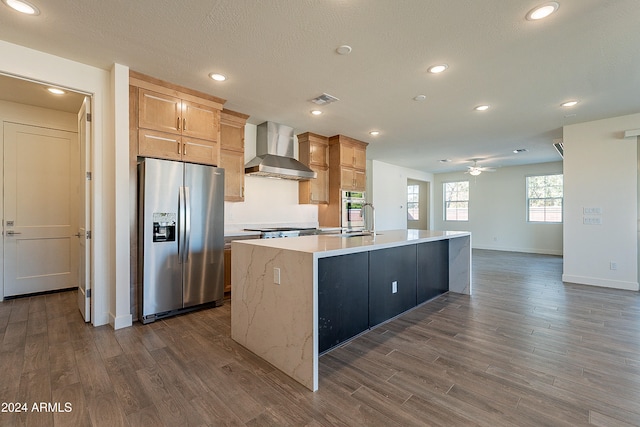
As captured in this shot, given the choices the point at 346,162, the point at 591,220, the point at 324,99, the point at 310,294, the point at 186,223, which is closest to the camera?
the point at 310,294

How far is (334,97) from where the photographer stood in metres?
3.79

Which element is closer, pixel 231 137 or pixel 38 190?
pixel 38 190

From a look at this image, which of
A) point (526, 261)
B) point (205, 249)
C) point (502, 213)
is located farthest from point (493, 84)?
point (502, 213)

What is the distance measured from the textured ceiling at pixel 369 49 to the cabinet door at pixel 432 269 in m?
1.94

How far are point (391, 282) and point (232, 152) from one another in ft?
9.51

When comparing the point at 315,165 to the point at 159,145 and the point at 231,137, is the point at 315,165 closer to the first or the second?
the point at 231,137

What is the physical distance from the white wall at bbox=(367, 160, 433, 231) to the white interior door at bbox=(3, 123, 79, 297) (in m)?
6.31

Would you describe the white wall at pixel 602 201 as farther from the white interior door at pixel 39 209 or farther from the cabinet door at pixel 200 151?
the white interior door at pixel 39 209

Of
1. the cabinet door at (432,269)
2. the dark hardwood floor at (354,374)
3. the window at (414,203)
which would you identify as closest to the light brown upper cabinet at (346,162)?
the cabinet door at (432,269)

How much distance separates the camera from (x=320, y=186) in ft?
18.7

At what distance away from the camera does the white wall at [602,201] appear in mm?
4426

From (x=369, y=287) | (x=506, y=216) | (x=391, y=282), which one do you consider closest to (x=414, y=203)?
(x=506, y=216)

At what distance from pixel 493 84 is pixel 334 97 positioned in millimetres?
1842

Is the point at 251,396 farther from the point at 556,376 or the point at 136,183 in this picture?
the point at 136,183
